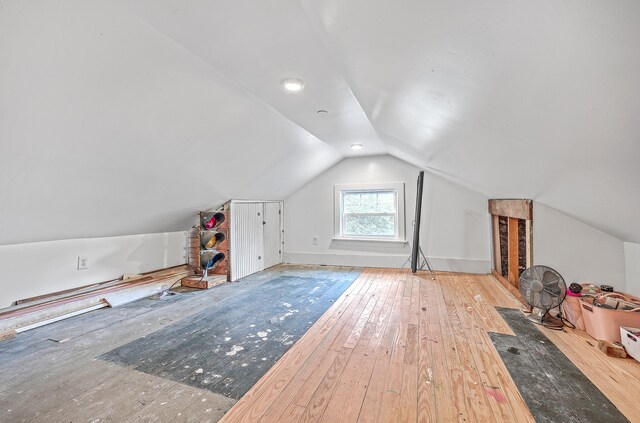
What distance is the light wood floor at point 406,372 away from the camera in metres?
1.40

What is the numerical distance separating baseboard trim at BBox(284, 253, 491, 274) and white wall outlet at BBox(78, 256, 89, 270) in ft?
9.98

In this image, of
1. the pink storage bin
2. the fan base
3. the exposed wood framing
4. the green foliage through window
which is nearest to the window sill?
the green foliage through window

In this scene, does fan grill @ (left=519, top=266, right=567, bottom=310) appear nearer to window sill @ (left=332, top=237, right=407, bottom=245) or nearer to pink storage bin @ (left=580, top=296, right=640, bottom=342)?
pink storage bin @ (left=580, top=296, right=640, bottom=342)

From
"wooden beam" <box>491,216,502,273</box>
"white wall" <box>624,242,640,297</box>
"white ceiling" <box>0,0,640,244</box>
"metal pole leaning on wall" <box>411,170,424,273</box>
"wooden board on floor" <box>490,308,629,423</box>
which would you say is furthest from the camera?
"metal pole leaning on wall" <box>411,170,424,273</box>

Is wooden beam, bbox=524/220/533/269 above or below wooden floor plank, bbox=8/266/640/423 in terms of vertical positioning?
above

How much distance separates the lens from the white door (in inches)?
194

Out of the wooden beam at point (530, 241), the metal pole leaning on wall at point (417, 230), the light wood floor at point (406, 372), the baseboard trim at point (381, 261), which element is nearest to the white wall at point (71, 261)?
the baseboard trim at point (381, 261)

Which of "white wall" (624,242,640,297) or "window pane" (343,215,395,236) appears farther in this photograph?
"window pane" (343,215,395,236)

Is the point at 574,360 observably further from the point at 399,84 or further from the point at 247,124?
the point at 247,124

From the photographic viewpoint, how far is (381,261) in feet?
16.0

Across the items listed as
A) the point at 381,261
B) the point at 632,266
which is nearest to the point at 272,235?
the point at 381,261

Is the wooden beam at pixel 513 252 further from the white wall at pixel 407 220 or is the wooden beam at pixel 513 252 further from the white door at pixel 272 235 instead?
the white door at pixel 272 235

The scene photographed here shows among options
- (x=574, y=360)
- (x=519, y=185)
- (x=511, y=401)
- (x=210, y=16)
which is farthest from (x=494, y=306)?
(x=210, y=16)

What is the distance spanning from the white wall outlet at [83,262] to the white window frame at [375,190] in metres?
3.53
